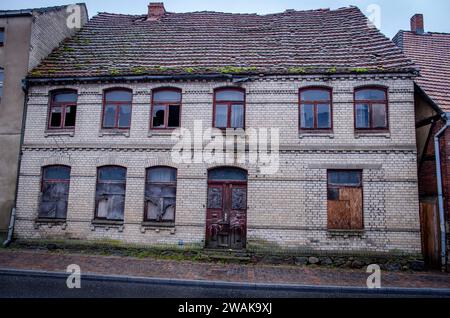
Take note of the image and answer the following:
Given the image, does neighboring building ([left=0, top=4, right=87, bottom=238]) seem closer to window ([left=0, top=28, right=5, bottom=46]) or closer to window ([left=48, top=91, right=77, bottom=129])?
window ([left=0, top=28, right=5, bottom=46])

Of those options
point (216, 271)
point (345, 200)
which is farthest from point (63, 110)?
point (345, 200)

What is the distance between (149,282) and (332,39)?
1188 cm

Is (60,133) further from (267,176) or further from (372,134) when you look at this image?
(372,134)

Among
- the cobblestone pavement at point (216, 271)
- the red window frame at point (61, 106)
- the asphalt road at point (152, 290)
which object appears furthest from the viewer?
the red window frame at point (61, 106)

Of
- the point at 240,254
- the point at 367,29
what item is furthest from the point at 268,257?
the point at 367,29

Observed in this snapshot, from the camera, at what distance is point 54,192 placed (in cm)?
1187

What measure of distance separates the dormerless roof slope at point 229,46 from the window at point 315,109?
0.81 meters

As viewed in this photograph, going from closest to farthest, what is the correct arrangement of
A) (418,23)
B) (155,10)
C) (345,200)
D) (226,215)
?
(345,200) < (226,215) < (418,23) < (155,10)

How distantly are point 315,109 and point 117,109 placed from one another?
7658mm

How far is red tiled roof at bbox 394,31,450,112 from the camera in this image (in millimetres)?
11109

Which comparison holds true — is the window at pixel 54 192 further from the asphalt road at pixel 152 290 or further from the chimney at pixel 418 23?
the chimney at pixel 418 23

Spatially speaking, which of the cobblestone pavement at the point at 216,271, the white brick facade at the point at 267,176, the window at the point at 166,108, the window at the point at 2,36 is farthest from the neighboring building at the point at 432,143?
the window at the point at 2,36

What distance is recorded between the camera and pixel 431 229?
1045cm

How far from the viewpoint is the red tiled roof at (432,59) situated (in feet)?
36.4
